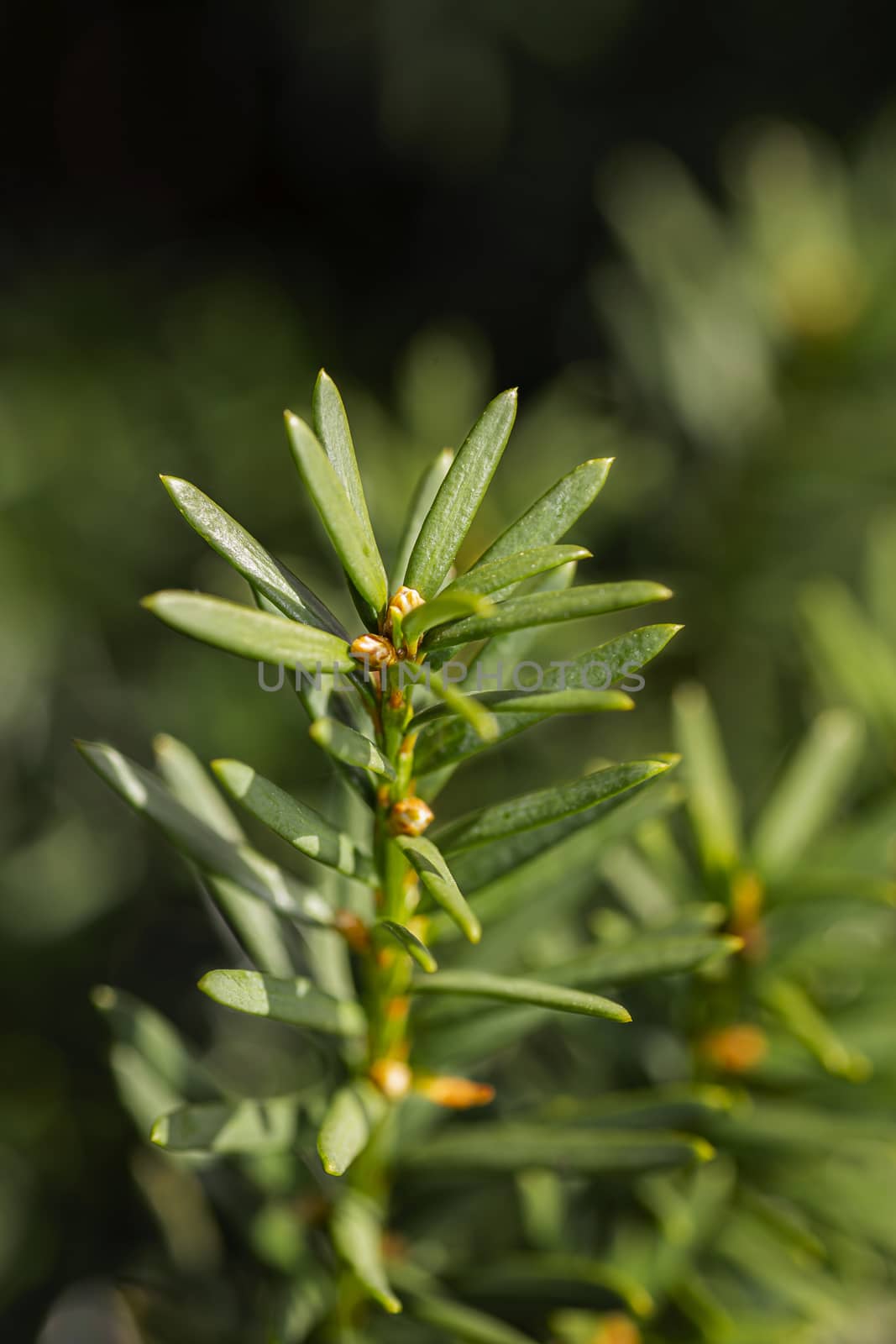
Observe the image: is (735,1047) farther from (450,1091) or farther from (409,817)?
(409,817)

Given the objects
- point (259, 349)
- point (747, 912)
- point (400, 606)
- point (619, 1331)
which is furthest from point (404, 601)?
point (259, 349)

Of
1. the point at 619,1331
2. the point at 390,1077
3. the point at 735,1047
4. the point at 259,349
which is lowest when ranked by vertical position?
the point at 619,1331

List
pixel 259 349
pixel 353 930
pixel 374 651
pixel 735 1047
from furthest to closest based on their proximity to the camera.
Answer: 1. pixel 259 349
2. pixel 735 1047
3. pixel 353 930
4. pixel 374 651

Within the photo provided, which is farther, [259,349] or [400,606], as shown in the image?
[259,349]

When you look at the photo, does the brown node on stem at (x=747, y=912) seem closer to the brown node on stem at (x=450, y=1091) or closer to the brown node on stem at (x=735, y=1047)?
the brown node on stem at (x=735, y=1047)

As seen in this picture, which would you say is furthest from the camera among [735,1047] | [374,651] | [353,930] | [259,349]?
[259,349]

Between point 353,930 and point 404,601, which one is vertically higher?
point 404,601

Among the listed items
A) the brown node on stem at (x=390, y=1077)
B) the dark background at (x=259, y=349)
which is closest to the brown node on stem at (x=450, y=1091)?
the brown node on stem at (x=390, y=1077)

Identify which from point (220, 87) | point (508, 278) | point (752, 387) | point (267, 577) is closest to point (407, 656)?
point (267, 577)
